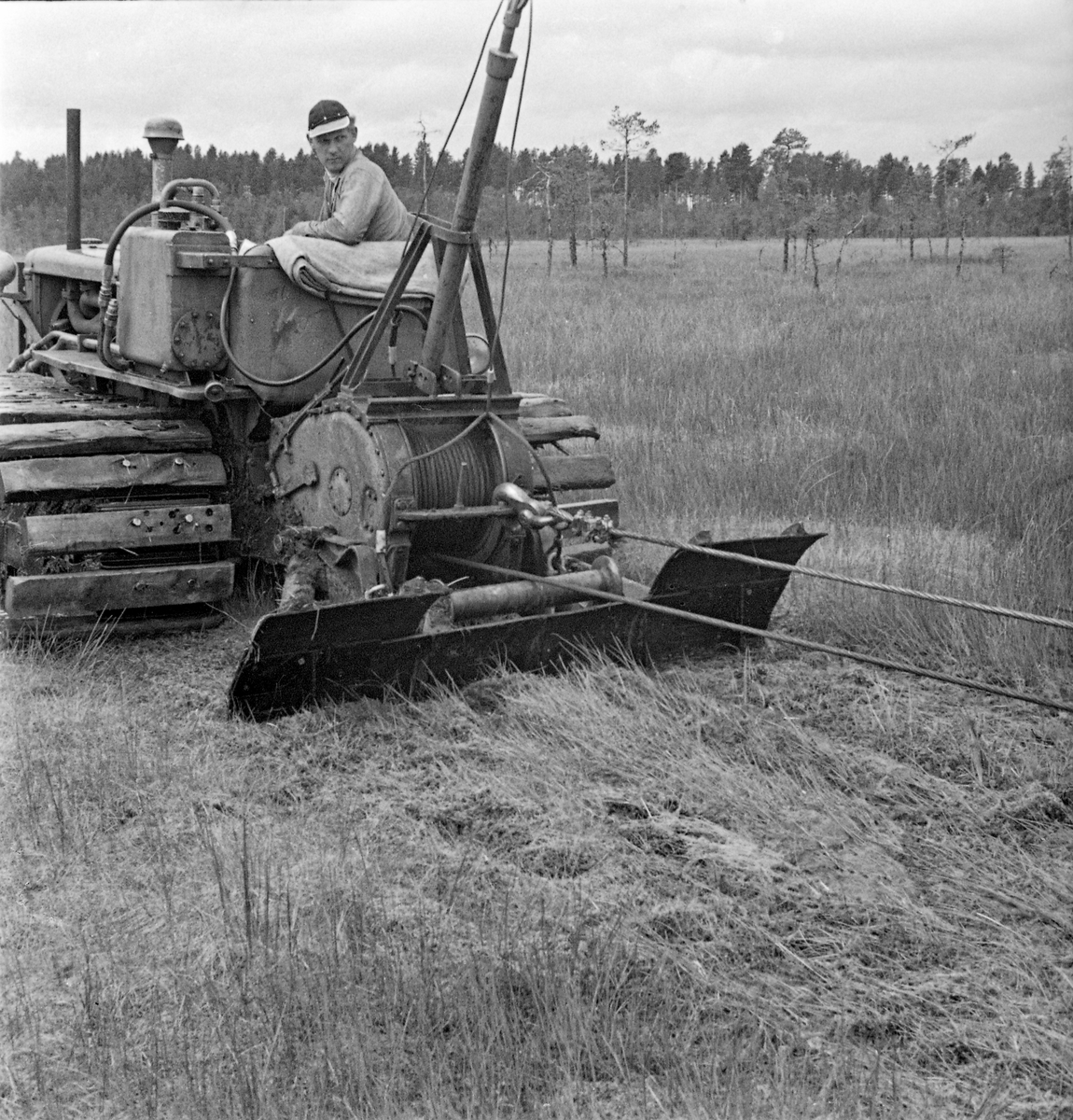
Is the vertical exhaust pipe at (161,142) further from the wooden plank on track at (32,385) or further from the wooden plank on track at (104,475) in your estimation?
the wooden plank on track at (104,475)

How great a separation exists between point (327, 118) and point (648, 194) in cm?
6032

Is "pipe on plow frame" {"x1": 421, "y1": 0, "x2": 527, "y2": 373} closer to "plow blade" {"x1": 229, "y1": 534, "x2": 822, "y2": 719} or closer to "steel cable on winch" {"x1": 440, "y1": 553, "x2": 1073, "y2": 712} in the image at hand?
"steel cable on winch" {"x1": 440, "y1": 553, "x2": 1073, "y2": 712}

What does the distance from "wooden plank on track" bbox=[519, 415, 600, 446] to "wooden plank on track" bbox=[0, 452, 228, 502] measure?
61.9 inches

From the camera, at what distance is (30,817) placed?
438cm

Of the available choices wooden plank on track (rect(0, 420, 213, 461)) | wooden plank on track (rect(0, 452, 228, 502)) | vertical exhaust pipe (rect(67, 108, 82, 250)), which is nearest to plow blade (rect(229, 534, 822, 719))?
wooden plank on track (rect(0, 452, 228, 502))

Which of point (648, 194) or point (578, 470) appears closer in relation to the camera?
point (578, 470)

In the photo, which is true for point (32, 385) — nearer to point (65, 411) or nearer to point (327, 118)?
point (65, 411)

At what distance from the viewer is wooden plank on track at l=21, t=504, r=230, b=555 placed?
599cm

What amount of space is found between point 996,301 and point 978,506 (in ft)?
36.4

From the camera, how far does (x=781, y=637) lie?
4441 mm

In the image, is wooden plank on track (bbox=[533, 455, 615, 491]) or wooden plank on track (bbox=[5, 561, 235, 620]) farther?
wooden plank on track (bbox=[533, 455, 615, 491])

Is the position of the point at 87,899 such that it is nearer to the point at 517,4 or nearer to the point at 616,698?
the point at 616,698

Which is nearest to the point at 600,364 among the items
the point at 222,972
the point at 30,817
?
the point at 30,817

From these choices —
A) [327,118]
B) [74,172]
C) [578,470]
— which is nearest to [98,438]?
[327,118]
